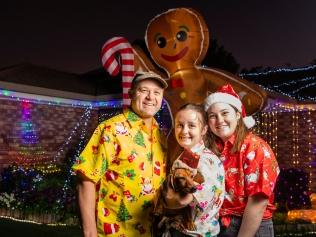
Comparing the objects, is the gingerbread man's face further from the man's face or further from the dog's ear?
the dog's ear

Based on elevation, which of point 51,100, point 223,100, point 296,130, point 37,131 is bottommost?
point 223,100

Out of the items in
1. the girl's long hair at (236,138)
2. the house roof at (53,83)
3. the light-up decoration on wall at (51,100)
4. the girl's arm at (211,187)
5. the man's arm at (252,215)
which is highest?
the house roof at (53,83)

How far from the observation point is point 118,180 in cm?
264

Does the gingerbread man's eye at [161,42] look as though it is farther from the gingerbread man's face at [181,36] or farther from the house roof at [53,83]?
the house roof at [53,83]

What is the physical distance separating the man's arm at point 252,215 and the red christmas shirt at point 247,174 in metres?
0.03

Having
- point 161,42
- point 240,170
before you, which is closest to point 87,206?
point 240,170

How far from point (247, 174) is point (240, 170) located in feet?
0.14

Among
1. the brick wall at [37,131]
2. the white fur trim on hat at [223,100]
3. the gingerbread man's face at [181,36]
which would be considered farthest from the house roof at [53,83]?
the white fur trim on hat at [223,100]

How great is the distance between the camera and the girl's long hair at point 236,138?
2.53 metres

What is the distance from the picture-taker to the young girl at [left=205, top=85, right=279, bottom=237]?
96.3 inches

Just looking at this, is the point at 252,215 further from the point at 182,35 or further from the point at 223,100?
the point at 182,35

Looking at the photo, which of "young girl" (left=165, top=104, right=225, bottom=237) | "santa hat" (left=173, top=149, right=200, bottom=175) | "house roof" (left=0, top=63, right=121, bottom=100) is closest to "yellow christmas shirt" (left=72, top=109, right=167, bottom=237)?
"young girl" (left=165, top=104, right=225, bottom=237)

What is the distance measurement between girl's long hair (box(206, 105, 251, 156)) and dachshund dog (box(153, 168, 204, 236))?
1.04ft

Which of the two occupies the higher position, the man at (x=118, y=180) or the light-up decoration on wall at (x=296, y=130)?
the light-up decoration on wall at (x=296, y=130)
